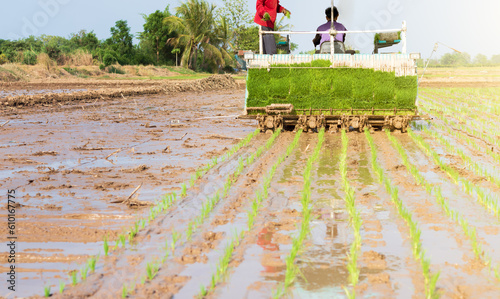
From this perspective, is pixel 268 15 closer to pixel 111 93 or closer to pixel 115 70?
pixel 111 93

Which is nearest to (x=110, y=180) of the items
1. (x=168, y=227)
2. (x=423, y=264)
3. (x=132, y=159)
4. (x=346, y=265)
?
(x=132, y=159)

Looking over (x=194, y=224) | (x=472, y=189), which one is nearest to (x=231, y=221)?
(x=194, y=224)

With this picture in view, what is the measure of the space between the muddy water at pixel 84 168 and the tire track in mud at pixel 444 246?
2.45m

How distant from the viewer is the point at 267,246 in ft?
14.4

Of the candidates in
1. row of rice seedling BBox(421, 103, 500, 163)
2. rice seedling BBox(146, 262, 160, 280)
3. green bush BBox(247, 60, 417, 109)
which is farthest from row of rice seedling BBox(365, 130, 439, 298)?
green bush BBox(247, 60, 417, 109)

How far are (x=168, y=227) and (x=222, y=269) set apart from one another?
1185 millimetres

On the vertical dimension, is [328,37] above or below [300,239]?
above

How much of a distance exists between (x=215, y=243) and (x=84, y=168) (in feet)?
12.5

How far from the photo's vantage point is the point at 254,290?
3557 mm

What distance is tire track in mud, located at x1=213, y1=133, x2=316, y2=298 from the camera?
11.8ft

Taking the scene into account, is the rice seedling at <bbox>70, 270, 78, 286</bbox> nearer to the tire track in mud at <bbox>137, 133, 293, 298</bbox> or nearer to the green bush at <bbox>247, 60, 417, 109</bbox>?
the tire track in mud at <bbox>137, 133, 293, 298</bbox>

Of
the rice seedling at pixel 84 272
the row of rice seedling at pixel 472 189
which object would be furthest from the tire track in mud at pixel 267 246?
the row of rice seedling at pixel 472 189

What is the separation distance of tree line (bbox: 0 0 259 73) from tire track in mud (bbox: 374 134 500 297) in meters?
38.2

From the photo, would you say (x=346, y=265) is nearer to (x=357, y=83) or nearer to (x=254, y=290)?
(x=254, y=290)
